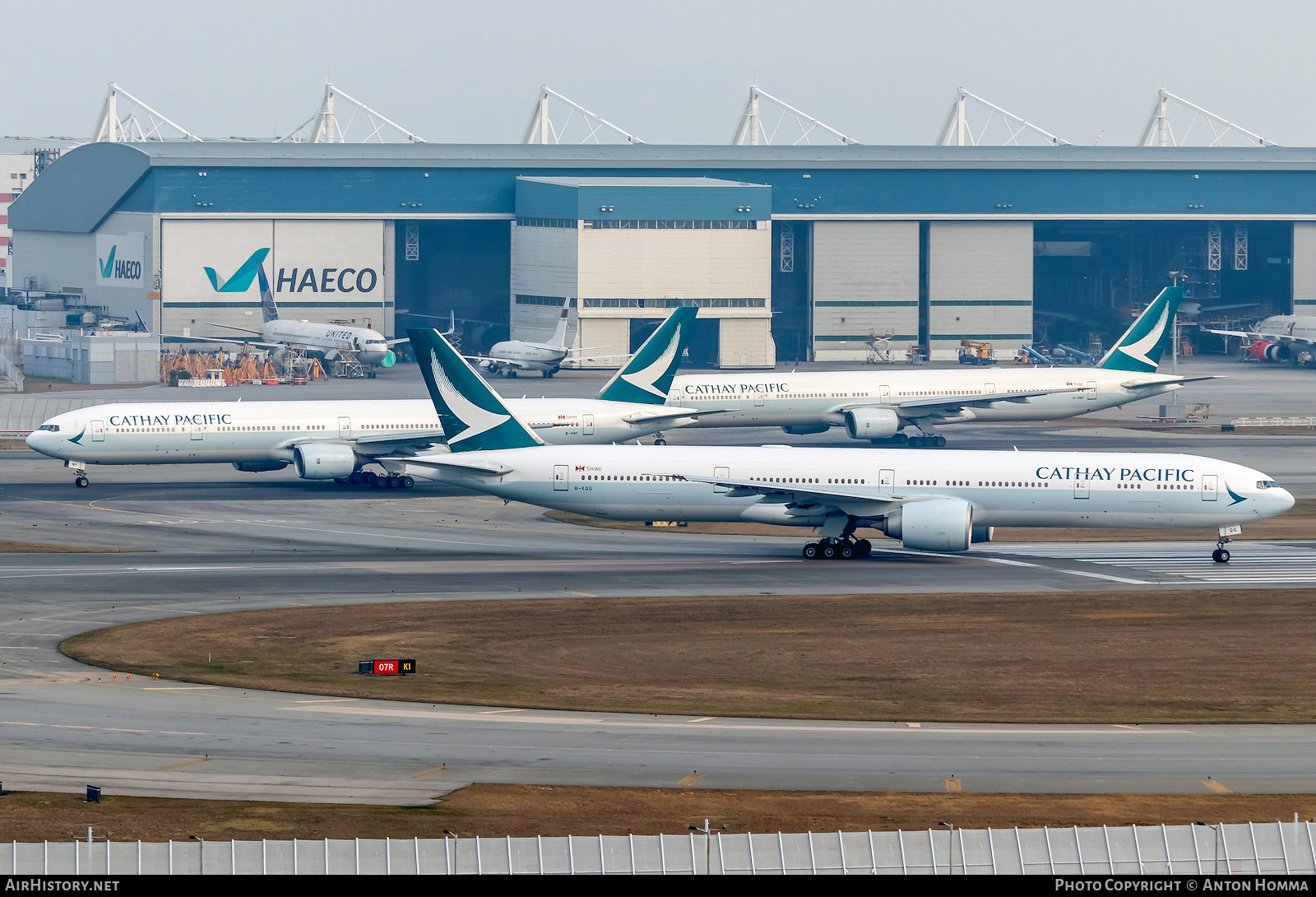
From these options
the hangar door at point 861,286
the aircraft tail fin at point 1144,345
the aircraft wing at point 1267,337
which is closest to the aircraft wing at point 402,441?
the aircraft tail fin at point 1144,345

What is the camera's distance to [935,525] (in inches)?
2527

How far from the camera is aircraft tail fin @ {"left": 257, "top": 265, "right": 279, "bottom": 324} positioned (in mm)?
161500

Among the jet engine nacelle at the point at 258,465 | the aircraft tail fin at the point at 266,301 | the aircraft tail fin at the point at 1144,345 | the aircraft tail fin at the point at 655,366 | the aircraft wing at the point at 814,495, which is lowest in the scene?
the aircraft wing at the point at 814,495

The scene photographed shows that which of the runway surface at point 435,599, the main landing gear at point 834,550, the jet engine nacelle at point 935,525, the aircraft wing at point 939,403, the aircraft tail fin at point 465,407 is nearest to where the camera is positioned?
the runway surface at point 435,599

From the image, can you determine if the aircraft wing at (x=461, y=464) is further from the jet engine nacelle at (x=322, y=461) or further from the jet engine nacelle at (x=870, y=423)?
the jet engine nacelle at (x=870, y=423)

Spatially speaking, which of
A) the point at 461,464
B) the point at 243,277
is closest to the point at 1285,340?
the point at 243,277

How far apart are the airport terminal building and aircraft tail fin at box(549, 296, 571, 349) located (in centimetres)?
134

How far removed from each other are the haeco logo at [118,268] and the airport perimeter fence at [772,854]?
14693 centimetres

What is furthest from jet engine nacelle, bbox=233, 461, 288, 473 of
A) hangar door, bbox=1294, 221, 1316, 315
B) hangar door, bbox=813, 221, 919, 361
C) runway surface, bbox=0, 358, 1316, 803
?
hangar door, bbox=1294, 221, 1316, 315

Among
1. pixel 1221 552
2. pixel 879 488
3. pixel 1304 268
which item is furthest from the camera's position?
pixel 1304 268

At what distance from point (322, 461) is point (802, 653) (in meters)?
42.4

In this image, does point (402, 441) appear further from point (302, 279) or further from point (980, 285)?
point (980, 285)

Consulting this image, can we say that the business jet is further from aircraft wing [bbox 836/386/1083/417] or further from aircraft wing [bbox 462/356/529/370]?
aircraft wing [bbox 462/356/529/370]

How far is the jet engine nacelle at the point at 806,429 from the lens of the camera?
107875 mm
